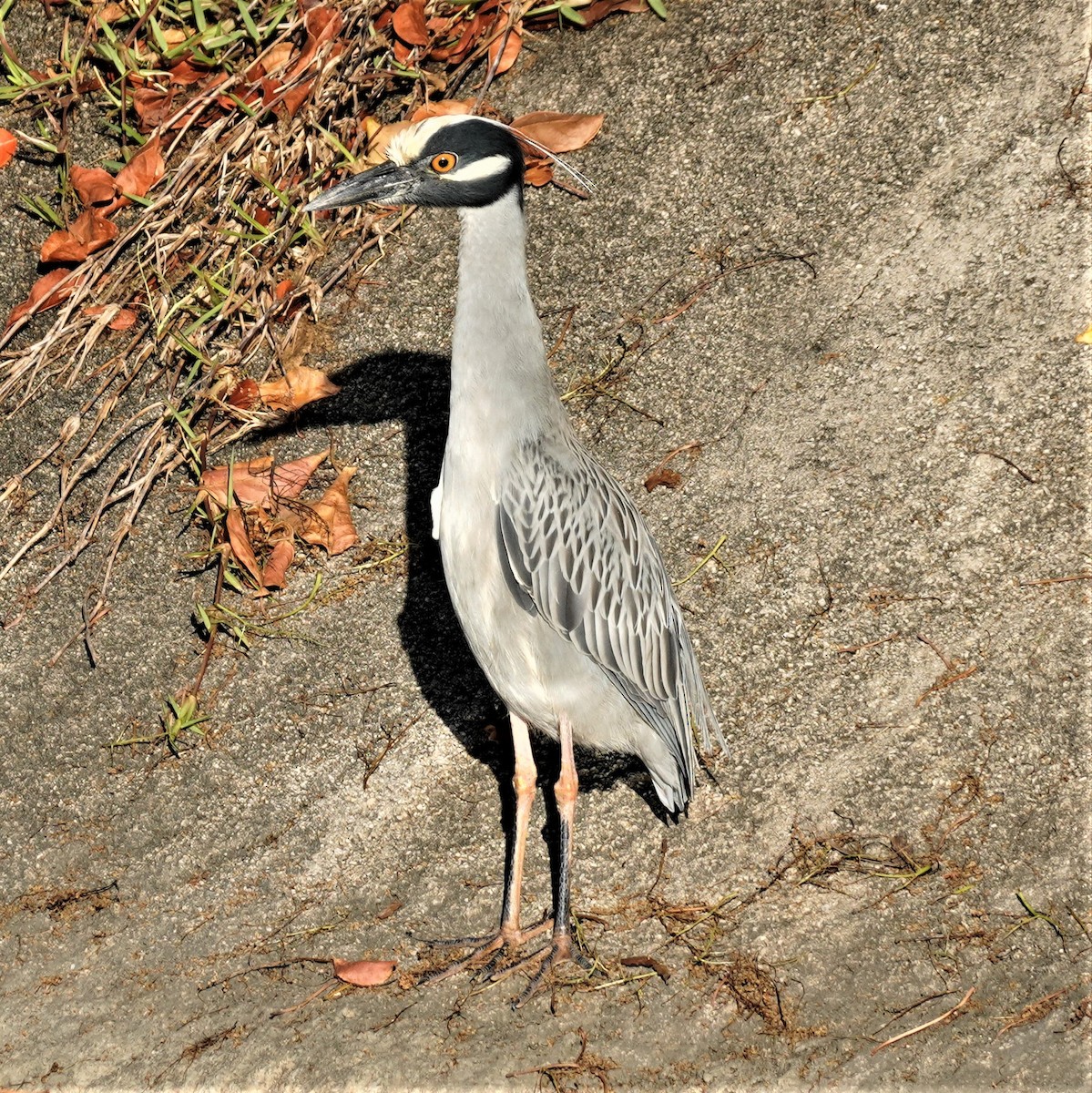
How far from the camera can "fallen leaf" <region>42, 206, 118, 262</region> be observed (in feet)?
14.3

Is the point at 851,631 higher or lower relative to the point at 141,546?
lower

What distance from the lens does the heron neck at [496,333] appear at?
3.42 metres

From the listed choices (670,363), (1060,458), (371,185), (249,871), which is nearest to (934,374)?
(1060,458)

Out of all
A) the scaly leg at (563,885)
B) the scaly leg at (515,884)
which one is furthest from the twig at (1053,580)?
the scaly leg at (515,884)

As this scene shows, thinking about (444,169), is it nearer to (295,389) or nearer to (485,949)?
(295,389)

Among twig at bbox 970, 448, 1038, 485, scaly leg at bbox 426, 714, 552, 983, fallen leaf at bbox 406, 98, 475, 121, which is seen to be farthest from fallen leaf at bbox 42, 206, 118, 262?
twig at bbox 970, 448, 1038, 485

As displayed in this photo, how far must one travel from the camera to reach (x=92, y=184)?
14.5 ft

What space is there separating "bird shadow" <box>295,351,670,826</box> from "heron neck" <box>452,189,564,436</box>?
0.91m

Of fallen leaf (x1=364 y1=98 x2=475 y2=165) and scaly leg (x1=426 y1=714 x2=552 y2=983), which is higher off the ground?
fallen leaf (x1=364 y1=98 x2=475 y2=165)

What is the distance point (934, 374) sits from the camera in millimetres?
4098

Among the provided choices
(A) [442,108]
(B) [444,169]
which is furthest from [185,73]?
(B) [444,169]

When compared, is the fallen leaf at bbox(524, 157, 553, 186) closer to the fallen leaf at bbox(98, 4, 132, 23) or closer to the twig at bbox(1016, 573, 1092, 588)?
the fallen leaf at bbox(98, 4, 132, 23)

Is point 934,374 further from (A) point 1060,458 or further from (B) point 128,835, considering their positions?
(B) point 128,835

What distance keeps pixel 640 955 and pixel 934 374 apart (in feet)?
7.42
